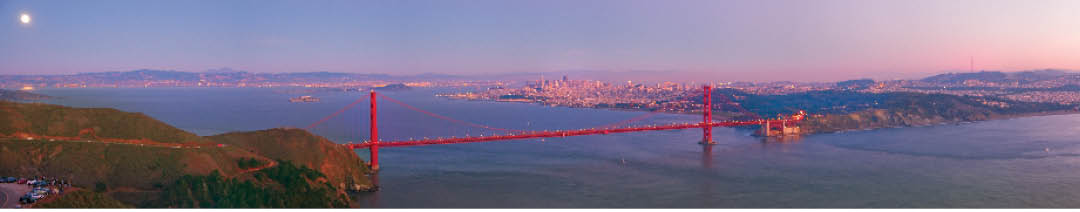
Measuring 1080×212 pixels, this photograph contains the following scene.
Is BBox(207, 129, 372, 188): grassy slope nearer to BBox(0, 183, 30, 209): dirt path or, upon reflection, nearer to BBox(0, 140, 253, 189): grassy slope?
BBox(0, 140, 253, 189): grassy slope

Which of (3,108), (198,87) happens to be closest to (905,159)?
(3,108)

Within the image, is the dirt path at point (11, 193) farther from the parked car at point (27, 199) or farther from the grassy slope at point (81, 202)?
the grassy slope at point (81, 202)

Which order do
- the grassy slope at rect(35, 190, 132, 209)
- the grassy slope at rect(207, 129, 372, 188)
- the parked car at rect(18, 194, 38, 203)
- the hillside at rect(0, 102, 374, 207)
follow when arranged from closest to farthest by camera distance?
the grassy slope at rect(35, 190, 132, 209) < the parked car at rect(18, 194, 38, 203) < the hillside at rect(0, 102, 374, 207) < the grassy slope at rect(207, 129, 372, 188)

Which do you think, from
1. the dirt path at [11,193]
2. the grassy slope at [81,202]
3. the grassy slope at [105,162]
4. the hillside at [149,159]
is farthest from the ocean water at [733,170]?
the dirt path at [11,193]

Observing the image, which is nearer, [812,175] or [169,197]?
[169,197]

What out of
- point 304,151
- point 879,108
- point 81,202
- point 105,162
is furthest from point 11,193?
point 879,108

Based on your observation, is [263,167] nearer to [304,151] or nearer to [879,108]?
[304,151]

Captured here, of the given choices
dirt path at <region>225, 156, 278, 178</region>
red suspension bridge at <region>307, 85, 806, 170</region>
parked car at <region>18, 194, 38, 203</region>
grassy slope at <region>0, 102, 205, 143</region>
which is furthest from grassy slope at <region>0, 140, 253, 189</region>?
red suspension bridge at <region>307, 85, 806, 170</region>

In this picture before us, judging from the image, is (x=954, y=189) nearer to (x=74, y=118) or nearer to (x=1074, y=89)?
(x=74, y=118)
